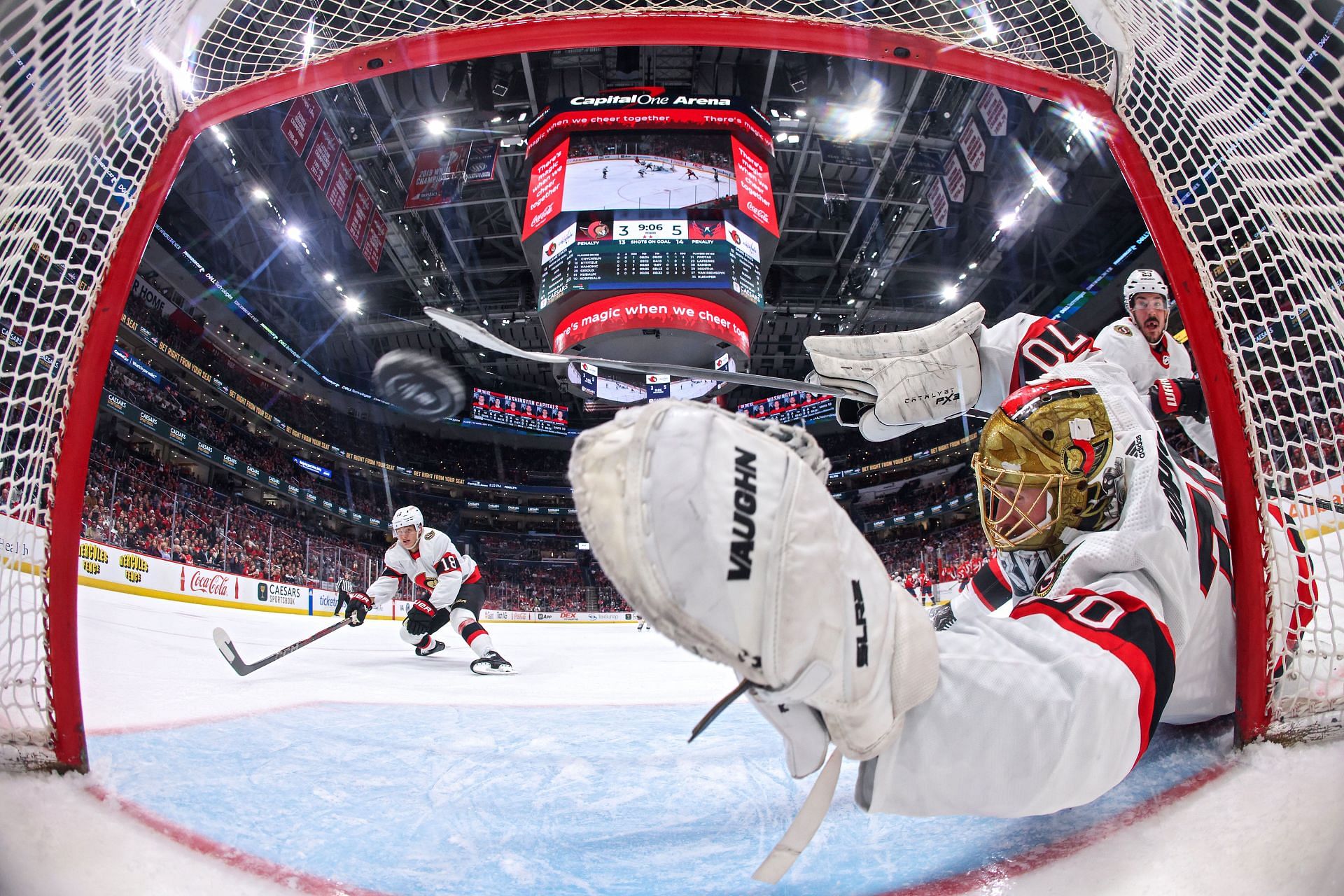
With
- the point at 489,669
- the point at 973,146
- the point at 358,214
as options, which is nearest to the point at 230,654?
the point at 489,669

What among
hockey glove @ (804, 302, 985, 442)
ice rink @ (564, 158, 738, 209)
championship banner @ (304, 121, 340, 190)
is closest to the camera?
hockey glove @ (804, 302, 985, 442)

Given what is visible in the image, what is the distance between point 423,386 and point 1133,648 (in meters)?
5.00

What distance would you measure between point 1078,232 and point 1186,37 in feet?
45.0

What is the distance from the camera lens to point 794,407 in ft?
56.7

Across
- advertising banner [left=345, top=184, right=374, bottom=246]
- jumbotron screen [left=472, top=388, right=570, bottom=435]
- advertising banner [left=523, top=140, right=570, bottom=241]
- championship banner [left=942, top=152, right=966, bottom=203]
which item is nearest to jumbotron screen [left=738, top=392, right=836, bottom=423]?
championship banner [left=942, top=152, right=966, bottom=203]

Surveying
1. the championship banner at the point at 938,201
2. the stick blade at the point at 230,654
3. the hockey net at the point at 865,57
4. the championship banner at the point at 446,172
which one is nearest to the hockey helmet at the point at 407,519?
the stick blade at the point at 230,654

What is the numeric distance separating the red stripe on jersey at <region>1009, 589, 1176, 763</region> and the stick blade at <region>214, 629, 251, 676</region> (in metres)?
3.62

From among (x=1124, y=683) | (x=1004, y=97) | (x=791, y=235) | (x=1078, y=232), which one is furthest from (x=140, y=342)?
(x=1078, y=232)

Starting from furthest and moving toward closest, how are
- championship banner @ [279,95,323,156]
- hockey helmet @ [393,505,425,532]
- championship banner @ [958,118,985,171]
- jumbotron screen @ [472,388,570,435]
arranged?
jumbotron screen @ [472,388,570,435] < championship banner @ [958,118,985,171] < championship banner @ [279,95,323,156] < hockey helmet @ [393,505,425,532]

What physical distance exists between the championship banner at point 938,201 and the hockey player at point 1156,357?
8.96 metres

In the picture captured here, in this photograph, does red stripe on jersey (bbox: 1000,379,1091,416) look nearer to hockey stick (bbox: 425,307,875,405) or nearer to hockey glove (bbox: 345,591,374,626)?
hockey stick (bbox: 425,307,875,405)

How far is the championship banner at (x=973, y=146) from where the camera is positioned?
9.46 m

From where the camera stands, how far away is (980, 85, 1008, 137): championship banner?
→ 8859 millimetres

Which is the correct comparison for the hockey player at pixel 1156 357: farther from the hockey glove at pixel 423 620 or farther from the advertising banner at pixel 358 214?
the advertising banner at pixel 358 214
